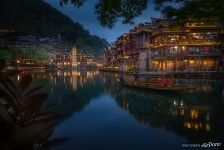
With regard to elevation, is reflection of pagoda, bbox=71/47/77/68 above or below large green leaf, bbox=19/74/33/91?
above

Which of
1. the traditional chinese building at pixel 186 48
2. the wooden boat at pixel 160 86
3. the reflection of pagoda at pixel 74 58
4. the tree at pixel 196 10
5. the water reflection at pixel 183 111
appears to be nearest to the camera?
the tree at pixel 196 10

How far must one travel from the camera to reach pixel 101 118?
21.7m

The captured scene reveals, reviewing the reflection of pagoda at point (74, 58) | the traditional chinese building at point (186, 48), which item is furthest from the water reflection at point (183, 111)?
the reflection of pagoda at point (74, 58)

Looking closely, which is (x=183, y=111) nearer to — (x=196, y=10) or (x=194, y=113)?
(x=194, y=113)

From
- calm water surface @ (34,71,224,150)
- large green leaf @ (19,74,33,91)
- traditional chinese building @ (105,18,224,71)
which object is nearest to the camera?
large green leaf @ (19,74,33,91)

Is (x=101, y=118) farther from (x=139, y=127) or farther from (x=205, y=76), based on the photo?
(x=205, y=76)

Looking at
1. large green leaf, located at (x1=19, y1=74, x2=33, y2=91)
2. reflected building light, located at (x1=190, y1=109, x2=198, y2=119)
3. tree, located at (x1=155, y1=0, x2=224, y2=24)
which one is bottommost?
reflected building light, located at (x1=190, y1=109, x2=198, y2=119)

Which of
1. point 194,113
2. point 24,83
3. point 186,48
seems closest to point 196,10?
point 24,83

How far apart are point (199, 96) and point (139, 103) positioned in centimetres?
805

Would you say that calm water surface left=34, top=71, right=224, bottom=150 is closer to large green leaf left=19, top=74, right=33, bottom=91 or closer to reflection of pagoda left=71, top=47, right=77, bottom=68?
large green leaf left=19, top=74, right=33, bottom=91

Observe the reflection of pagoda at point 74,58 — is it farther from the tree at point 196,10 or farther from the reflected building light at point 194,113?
the tree at point 196,10

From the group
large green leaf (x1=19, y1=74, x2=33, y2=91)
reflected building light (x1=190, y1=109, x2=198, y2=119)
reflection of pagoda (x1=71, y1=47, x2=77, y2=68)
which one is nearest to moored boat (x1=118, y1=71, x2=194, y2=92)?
reflected building light (x1=190, y1=109, x2=198, y2=119)

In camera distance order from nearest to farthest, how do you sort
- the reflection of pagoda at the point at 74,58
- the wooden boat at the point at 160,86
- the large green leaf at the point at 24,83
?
the large green leaf at the point at 24,83 < the wooden boat at the point at 160,86 < the reflection of pagoda at the point at 74,58

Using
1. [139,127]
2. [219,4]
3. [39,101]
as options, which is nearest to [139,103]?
[139,127]
